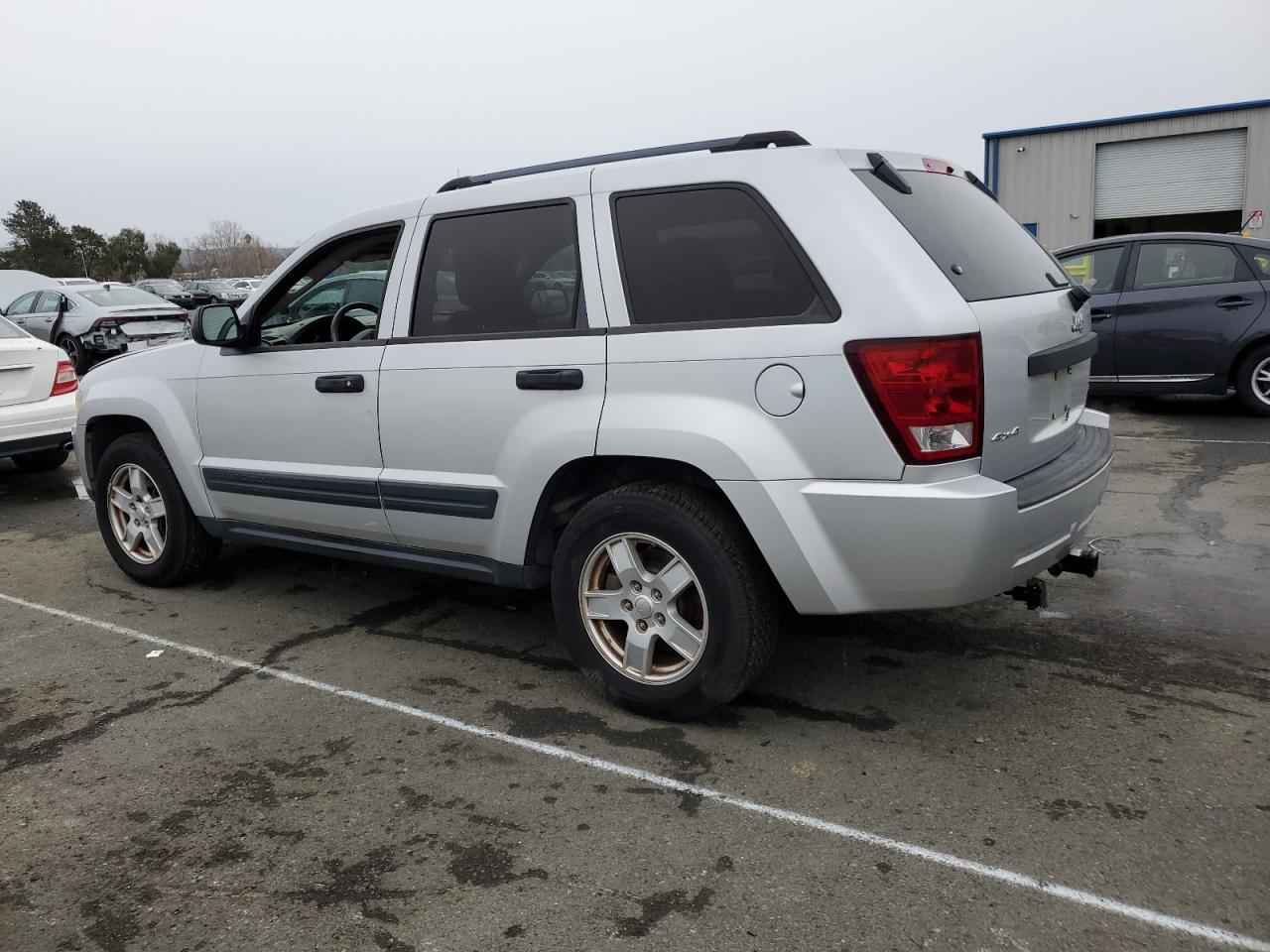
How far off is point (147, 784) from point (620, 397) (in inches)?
77.1

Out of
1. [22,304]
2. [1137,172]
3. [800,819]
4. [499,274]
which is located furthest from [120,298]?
[1137,172]

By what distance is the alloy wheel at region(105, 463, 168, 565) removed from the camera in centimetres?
525

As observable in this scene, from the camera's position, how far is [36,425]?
7.79 m

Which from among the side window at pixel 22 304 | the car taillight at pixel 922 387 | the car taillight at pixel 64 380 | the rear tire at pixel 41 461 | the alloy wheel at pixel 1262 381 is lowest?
the rear tire at pixel 41 461

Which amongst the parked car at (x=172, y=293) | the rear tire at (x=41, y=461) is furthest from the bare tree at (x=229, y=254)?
the rear tire at (x=41, y=461)

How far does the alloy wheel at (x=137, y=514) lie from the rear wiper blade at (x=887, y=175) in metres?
3.87

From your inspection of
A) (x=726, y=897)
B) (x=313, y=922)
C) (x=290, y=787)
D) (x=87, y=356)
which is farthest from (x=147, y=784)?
(x=87, y=356)

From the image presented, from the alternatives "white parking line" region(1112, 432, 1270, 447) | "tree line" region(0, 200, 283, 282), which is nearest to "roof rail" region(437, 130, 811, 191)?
"white parking line" region(1112, 432, 1270, 447)

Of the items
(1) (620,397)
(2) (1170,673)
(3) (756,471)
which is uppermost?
(1) (620,397)

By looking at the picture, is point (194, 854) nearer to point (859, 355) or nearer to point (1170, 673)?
point (859, 355)

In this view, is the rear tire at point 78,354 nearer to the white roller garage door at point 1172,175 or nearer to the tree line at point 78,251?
the white roller garage door at point 1172,175

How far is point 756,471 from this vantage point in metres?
3.13

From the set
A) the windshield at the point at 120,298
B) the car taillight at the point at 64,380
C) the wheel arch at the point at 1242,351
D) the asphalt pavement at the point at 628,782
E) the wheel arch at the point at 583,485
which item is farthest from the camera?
the windshield at the point at 120,298

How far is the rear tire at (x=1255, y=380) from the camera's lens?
8672 mm
